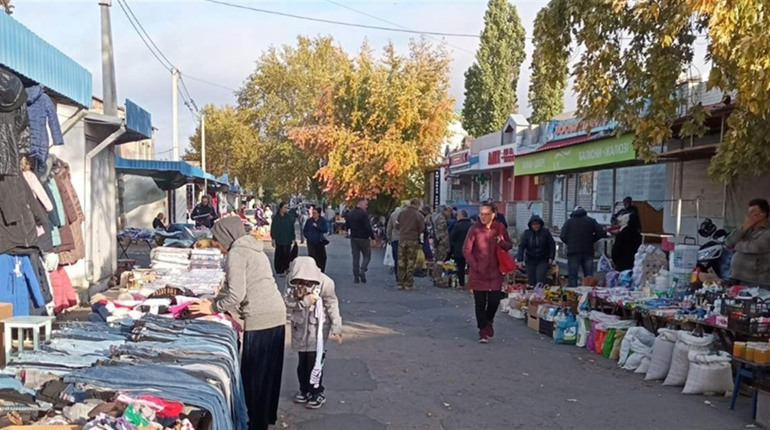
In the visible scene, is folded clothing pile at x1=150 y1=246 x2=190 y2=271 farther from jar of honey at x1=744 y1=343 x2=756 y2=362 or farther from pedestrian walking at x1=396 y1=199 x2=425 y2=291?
jar of honey at x1=744 y1=343 x2=756 y2=362

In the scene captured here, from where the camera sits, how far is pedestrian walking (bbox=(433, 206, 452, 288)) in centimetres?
1557

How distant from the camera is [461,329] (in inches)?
408

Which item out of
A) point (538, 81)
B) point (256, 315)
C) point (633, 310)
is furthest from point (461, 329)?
point (256, 315)

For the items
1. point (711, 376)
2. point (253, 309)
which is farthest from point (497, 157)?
point (253, 309)

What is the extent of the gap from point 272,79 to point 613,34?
37721mm

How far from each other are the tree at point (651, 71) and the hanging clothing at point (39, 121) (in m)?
5.44

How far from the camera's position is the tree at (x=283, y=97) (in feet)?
139

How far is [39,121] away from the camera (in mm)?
6527

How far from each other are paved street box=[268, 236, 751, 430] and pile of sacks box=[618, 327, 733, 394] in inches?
5.5

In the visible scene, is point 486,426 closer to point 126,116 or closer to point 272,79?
point 126,116

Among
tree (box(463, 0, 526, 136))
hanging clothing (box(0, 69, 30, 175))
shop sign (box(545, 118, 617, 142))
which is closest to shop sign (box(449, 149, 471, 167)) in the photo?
shop sign (box(545, 118, 617, 142))

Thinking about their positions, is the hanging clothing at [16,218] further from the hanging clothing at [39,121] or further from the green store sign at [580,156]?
the green store sign at [580,156]

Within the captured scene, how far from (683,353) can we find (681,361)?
0.09 meters

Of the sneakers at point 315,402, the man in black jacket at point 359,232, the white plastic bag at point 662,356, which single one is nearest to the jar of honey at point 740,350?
the white plastic bag at point 662,356
